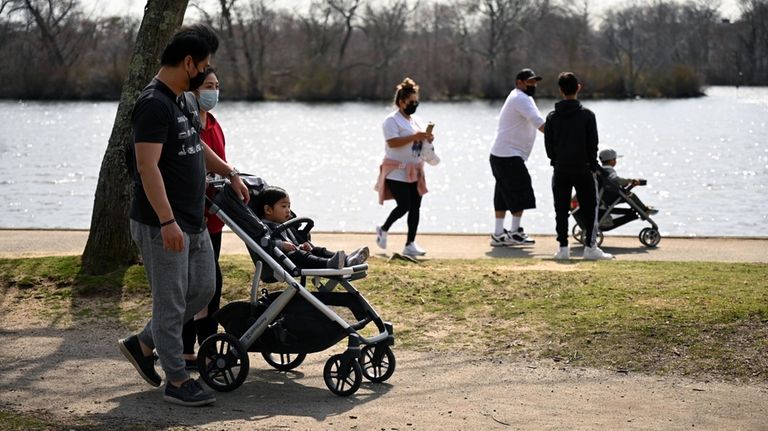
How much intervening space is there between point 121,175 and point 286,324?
312cm

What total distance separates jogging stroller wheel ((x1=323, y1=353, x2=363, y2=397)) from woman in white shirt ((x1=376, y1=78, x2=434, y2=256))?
202 inches

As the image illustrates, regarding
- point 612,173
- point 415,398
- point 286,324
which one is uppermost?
point 612,173

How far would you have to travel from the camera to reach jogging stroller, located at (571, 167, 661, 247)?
1316 centimetres

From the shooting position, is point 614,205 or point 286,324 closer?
point 286,324

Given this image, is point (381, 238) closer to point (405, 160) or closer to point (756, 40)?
point (405, 160)

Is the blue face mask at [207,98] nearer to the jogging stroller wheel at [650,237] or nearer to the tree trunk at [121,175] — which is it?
the tree trunk at [121,175]

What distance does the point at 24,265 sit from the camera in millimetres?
10219

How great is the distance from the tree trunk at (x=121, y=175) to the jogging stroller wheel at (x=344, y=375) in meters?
3.35

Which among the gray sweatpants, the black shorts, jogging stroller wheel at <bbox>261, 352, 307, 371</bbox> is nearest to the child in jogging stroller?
the black shorts

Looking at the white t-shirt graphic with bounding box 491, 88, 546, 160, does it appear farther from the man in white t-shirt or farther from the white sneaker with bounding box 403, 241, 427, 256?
the white sneaker with bounding box 403, 241, 427, 256

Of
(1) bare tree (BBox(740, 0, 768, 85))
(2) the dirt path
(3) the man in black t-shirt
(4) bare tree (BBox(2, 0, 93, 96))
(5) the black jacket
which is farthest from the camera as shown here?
(1) bare tree (BBox(740, 0, 768, 85))

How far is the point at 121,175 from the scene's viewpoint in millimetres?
9953

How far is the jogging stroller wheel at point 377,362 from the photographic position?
7.39 metres

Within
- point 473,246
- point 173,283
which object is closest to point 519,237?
point 473,246
